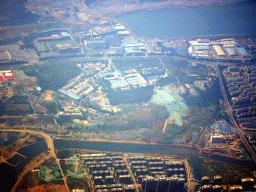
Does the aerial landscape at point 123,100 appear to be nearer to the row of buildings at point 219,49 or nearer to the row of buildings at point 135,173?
the row of buildings at point 135,173

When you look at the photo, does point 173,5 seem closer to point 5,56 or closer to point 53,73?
point 53,73

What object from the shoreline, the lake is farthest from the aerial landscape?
the shoreline

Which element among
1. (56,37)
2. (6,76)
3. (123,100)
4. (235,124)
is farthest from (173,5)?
(6,76)

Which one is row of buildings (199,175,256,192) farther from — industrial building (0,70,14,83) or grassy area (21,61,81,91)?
industrial building (0,70,14,83)

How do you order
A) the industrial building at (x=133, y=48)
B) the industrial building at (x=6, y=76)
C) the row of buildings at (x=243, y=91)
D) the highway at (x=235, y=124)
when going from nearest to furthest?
1. the highway at (x=235, y=124)
2. the row of buildings at (x=243, y=91)
3. the industrial building at (x=6, y=76)
4. the industrial building at (x=133, y=48)

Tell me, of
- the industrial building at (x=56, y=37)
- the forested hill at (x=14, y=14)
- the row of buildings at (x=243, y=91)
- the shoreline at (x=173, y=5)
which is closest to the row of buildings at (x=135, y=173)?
the row of buildings at (x=243, y=91)

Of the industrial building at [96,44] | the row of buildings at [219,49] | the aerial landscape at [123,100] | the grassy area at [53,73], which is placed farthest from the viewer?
the row of buildings at [219,49]

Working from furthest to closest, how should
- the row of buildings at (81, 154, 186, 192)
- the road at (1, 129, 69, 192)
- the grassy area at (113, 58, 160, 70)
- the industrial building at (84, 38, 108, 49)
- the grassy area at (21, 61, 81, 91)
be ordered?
the industrial building at (84, 38, 108, 49), the grassy area at (113, 58, 160, 70), the grassy area at (21, 61, 81, 91), the row of buildings at (81, 154, 186, 192), the road at (1, 129, 69, 192)
